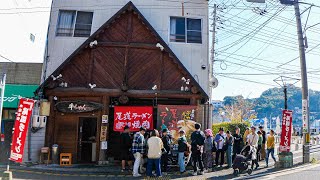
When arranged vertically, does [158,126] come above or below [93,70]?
below

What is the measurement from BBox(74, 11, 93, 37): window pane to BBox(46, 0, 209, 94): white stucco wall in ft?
0.91

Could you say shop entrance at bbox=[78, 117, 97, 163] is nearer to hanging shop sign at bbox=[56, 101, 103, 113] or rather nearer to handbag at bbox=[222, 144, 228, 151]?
hanging shop sign at bbox=[56, 101, 103, 113]

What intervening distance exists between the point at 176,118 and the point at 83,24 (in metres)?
7.52

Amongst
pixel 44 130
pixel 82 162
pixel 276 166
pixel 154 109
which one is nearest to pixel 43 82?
pixel 44 130

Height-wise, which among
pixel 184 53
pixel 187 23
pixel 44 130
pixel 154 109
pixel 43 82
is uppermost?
pixel 187 23

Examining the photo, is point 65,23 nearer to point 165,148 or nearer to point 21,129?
point 21,129

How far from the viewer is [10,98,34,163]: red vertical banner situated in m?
9.41

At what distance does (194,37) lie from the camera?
17078 mm

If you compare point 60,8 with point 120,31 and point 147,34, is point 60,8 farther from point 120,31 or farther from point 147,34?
point 147,34

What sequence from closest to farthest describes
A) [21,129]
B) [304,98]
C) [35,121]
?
[21,129] → [35,121] → [304,98]

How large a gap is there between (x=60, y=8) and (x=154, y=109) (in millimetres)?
8001

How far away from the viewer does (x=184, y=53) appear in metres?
16.7

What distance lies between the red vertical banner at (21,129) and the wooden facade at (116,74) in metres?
4.85

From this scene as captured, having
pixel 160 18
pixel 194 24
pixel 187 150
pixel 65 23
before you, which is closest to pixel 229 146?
pixel 187 150
